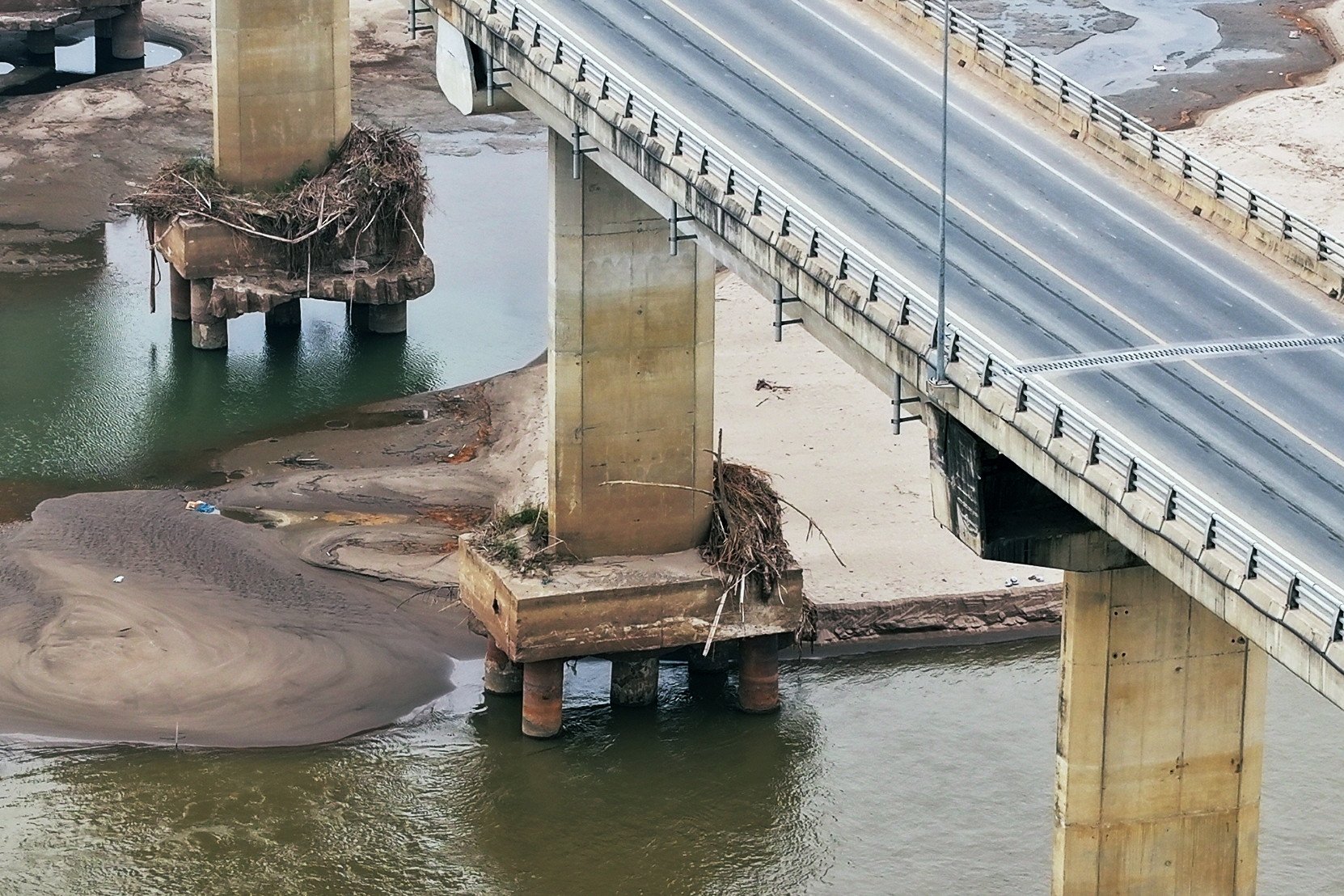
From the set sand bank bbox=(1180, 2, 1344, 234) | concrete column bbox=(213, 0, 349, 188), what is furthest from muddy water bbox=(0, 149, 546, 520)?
sand bank bbox=(1180, 2, 1344, 234)

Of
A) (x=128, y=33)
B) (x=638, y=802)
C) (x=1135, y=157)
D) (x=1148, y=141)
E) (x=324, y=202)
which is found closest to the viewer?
(x=1148, y=141)

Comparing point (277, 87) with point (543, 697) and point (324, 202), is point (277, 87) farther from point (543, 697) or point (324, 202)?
point (543, 697)

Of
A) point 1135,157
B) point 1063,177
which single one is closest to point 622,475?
point 1063,177

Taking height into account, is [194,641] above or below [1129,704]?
below

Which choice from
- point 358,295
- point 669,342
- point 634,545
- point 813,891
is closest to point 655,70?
point 669,342

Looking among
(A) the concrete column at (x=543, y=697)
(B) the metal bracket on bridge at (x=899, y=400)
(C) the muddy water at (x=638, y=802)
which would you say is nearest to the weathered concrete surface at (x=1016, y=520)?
(B) the metal bracket on bridge at (x=899, y=400)

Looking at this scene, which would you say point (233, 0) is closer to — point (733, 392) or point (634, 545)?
point (733, 392)

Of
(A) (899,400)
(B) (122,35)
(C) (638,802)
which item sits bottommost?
(C) (638,802)
